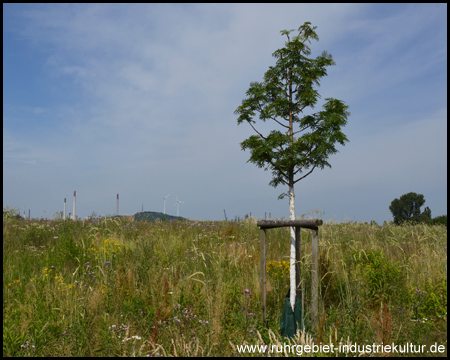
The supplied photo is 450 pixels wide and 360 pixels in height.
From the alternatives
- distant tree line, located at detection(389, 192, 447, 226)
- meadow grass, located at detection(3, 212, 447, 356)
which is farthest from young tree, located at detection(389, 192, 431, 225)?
meadow grass, located at detection(3, 212, 447, 356)

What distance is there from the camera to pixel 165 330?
4758 mm

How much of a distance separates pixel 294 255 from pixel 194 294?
180cm

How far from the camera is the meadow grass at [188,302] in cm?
447

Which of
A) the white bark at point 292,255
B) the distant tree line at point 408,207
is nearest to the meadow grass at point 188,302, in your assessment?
the white bark at point 292,255

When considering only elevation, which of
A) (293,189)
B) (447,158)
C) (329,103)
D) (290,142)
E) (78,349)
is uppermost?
(329,103)

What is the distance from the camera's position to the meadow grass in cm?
447

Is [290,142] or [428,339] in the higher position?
[290,142]

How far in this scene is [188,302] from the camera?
569 cm

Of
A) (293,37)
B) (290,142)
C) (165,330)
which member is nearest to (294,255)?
(290,142)

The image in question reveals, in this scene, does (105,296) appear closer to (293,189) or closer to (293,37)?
(293,189)

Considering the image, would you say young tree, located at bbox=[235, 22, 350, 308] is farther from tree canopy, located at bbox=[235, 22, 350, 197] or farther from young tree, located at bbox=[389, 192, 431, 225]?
young tree, located at bbox=[389, 192, 431, 225]

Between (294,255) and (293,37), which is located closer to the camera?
(294,255)

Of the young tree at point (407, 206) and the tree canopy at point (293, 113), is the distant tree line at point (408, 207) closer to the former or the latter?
the young tree at point (407, 206)

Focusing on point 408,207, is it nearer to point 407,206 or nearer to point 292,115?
point 407,206
